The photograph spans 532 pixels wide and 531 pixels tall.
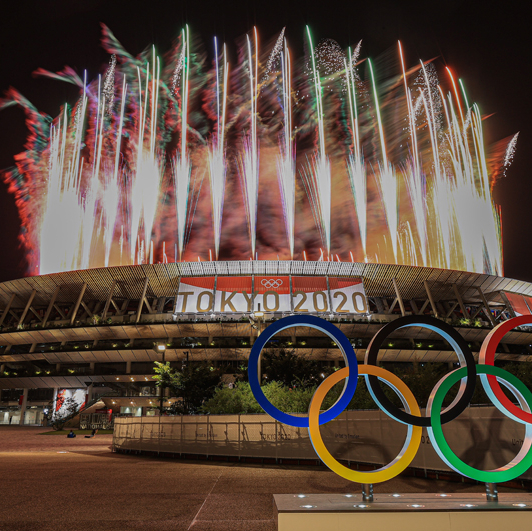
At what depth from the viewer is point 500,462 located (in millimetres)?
11828

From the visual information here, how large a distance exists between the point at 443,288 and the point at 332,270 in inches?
687

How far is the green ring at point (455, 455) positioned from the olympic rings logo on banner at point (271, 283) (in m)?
45.7

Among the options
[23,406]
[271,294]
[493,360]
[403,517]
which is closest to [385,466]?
[403,517]

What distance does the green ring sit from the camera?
7188mm

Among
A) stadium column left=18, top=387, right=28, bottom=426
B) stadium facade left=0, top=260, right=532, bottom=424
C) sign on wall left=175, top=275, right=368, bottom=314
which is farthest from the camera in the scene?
stadium column left=18, top=387, right=28, bottom=426

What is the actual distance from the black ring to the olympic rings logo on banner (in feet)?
149

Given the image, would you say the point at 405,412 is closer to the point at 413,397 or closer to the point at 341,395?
the point at 413,397

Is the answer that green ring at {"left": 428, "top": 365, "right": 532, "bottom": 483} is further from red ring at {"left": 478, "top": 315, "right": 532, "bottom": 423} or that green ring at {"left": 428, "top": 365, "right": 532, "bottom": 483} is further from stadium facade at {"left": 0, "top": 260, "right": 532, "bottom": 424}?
stadium facade at {"left": 0, "top": 260, "right": 532, "bottom": 424}

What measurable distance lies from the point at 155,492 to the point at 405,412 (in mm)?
6855

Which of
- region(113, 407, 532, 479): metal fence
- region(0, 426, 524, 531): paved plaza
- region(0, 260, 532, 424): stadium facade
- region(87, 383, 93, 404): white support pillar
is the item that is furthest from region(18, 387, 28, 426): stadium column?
region(0, 426, 524, 531): paved plaza

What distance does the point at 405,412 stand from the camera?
7.74 m

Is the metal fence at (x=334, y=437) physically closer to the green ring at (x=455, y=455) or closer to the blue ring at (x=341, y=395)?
the green ring at (x=455, y=455)

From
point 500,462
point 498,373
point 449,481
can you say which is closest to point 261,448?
point 449,481

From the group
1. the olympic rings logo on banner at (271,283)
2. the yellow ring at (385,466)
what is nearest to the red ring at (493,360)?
the yellow ring at (385,466)
